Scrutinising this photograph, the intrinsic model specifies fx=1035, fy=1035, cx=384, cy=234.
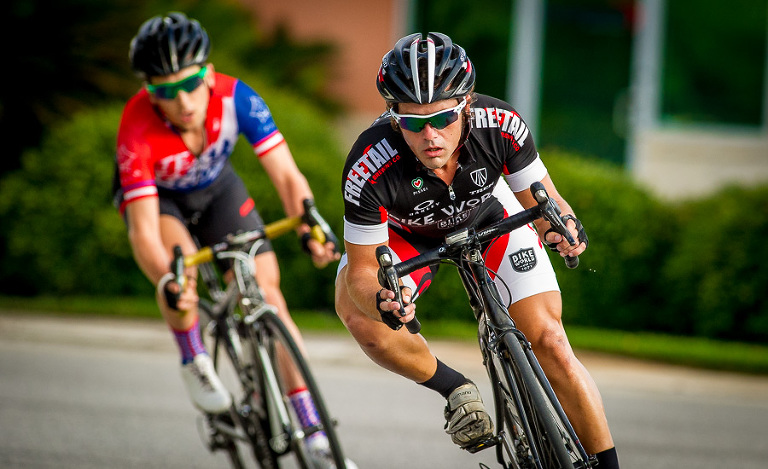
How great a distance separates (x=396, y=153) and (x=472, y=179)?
33 centimetres

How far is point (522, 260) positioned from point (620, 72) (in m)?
13.1

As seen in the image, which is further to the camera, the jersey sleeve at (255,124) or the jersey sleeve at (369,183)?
the jersey sleeve at (255,124)

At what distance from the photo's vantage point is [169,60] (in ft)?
17.4

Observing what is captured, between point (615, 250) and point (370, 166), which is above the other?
point (370, 166)

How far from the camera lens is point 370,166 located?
393 centimetres

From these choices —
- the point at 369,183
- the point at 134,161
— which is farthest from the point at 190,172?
the point at 369,183

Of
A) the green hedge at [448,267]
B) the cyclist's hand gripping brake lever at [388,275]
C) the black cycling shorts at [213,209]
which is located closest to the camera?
the cyclist's hand gripping brake lever at [388,275]

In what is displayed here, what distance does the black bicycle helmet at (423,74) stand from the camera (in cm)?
371

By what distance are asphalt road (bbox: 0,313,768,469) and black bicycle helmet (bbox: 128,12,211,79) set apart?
258 centimetres

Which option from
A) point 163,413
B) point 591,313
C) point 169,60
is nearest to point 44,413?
point 163,413

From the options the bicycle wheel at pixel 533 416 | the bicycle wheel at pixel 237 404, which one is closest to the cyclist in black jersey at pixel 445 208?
the bicycle wheel at pixel 533 416

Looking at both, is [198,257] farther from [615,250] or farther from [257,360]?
[615,250]

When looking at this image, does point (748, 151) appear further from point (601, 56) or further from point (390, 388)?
point (390, 388)

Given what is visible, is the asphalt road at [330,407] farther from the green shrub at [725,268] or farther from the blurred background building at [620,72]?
the blurred background building at [620,72]
